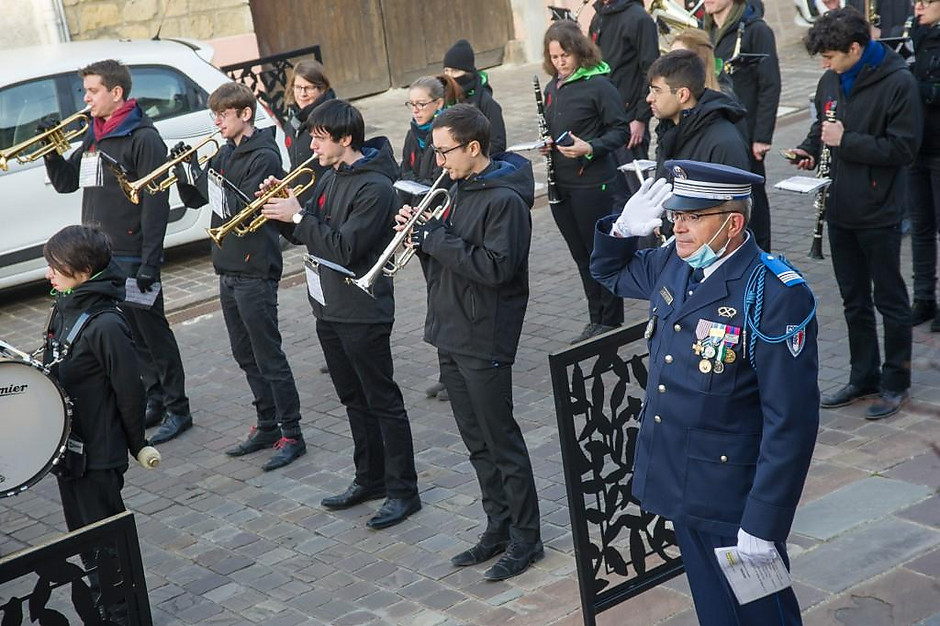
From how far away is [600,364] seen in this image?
4863mm

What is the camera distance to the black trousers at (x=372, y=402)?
624cm

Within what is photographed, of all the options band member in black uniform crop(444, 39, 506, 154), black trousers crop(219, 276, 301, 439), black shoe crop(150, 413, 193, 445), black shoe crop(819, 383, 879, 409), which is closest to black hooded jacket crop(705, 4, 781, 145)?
band member in black uniform crop(444, 39, 506, 154)

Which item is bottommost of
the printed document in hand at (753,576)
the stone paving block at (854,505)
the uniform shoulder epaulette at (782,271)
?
the stone paving block at (854,505)

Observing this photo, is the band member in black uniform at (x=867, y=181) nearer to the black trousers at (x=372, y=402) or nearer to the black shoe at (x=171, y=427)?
the black trousers at (x=372, y=402)

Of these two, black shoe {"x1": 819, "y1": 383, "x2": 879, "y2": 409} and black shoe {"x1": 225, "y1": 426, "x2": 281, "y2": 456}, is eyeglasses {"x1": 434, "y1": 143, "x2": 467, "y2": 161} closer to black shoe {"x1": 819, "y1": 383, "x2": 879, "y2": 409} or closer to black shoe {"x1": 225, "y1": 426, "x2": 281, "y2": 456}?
black shoe {"x1": 225, "y1": 426, "x2": 281, "y2": 456}

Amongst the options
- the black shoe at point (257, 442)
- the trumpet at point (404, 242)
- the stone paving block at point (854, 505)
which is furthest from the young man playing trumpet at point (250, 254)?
the stone paving block at point (854, 505)

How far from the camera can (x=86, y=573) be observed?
12.8ft

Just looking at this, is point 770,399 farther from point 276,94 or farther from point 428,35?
point 428,35

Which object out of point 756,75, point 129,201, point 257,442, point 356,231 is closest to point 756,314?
point 356,231

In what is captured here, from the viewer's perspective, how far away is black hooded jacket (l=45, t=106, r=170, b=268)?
7547 millimetres

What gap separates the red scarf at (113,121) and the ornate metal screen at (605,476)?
3908mm

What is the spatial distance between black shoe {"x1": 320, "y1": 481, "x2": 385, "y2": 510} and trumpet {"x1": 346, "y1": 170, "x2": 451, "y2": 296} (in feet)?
3.57

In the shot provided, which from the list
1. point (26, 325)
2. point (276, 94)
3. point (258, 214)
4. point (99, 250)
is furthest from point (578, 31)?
A: point (276, 94)

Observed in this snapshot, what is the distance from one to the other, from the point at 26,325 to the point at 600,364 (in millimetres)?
6476
